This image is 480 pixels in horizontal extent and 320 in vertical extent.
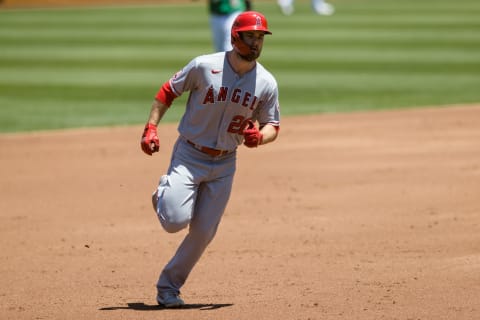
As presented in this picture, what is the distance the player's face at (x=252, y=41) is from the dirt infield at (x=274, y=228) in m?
1.57

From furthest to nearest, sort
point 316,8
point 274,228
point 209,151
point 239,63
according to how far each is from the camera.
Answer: point 316,8, point 274,228, point 209,151, point 239,63

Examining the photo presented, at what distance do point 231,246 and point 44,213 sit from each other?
221 centimetres

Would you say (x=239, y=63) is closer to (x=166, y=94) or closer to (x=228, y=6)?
Answer: (x=166, y=94)

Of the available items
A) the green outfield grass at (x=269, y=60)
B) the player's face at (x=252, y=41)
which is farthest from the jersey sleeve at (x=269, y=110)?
the green outfield grass at (x=269, y=60)

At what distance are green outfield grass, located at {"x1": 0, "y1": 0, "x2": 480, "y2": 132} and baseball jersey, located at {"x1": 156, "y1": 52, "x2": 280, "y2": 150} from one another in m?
8.62

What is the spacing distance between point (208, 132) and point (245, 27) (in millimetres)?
708

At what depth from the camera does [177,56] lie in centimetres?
2262

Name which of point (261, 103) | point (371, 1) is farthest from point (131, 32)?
point (261, 103)

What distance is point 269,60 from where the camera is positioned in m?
21.8

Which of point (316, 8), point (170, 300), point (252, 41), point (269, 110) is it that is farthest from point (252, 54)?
point (316, 8)

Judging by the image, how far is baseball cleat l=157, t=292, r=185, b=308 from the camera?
21.6 ft

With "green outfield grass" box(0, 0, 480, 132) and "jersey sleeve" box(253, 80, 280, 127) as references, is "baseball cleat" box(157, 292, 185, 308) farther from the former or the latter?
"green outfield grass" box(0, 0, 480, 132)

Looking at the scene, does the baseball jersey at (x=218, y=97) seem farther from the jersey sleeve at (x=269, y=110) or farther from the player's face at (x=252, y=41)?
the player's face at (x=252, y=41)

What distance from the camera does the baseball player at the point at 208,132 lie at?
643 cm
